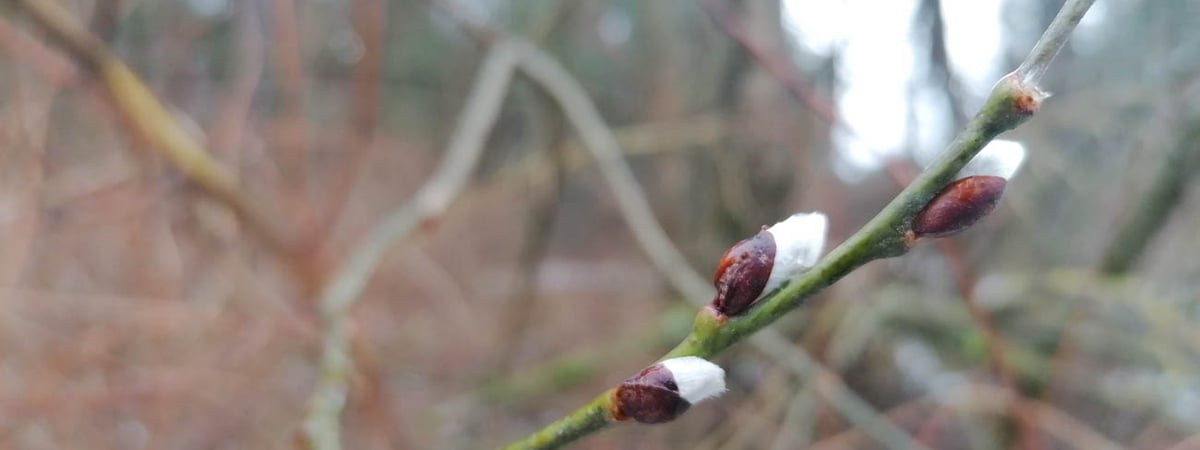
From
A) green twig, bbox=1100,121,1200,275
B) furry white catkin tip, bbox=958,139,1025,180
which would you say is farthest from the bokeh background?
furry white catkin tip, bbox=958,139,1025,180

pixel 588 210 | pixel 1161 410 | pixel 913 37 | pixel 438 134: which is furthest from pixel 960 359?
pixel 438 134

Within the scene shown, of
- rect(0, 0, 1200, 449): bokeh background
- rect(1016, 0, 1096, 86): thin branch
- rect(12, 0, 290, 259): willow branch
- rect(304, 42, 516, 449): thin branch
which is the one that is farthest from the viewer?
rect(0, 0, 1200, 449): bokeh background

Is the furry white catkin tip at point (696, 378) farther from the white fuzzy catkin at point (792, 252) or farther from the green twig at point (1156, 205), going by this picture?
the green twig at point (1156, 205)

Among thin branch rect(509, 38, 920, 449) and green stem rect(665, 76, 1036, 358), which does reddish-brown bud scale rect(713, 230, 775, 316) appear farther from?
thin branch rect(509, 38, 920, 449)

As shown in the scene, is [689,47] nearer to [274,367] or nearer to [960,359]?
[960,359]

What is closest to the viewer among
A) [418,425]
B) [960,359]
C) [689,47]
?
[960,359]

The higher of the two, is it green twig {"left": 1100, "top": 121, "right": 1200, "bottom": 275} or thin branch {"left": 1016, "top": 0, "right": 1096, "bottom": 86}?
green twig {"left": 1100, "top": 121, "right": 1200, "bottom": 275}
